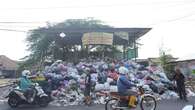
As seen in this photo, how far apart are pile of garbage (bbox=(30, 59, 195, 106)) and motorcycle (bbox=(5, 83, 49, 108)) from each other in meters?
1.54

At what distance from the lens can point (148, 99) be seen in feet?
54.4

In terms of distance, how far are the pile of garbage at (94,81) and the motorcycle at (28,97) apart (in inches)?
60.7

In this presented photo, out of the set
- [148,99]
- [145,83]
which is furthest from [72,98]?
[148,99]

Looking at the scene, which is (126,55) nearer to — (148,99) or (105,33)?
(105,33)

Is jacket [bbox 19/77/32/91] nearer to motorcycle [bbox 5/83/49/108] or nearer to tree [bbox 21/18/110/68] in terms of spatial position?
motorcycle [bbox 5/83/49/108]

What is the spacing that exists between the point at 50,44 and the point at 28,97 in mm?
25311

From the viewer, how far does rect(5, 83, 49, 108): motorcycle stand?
20.3 m

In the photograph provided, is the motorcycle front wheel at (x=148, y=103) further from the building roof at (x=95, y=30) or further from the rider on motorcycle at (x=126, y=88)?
the building roof at (x=95, y=30)

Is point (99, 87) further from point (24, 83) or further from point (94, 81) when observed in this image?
point (24, 83)

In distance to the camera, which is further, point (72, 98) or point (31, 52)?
point (31, 52)

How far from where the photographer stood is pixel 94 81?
2480cm

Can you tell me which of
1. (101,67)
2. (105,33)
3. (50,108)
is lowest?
(50,108)

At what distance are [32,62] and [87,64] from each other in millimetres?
21890

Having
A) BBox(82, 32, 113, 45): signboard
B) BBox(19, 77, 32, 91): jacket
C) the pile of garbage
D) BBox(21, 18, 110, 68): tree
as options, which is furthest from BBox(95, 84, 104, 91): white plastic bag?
BBox(21, 18, 110, 68): tree
